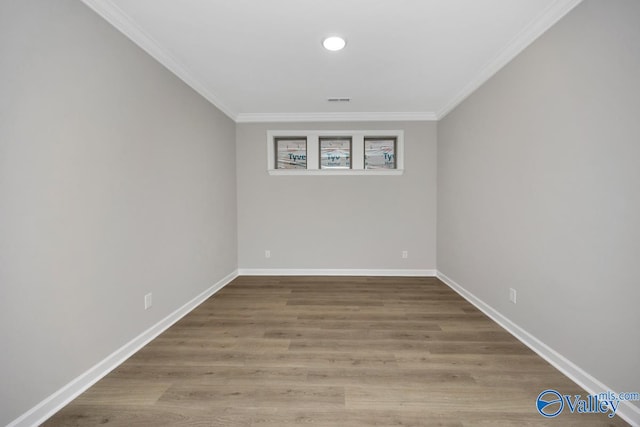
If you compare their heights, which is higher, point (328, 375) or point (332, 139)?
point (332, 139)

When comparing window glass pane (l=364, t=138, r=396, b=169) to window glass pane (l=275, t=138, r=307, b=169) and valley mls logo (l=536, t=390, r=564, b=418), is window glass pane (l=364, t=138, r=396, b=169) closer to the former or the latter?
window glass pane (l=275, t=138, r=307, b=169)

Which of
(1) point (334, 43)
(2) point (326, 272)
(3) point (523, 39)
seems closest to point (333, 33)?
(1) point (334, 43)

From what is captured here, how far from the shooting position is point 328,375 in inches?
74.2

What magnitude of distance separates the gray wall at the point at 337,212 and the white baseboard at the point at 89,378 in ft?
6.41

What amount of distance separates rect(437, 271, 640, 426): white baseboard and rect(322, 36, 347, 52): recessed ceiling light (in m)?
2.96

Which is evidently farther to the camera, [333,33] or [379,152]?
Answer: [379,152]

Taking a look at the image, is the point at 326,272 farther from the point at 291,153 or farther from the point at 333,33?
the point at 333,33

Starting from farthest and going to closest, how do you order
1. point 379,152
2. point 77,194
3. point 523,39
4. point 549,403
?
1. point 379,152
2. point 523,39
3. point 77,194
4. point 549,403

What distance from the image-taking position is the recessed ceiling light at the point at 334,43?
92.8 inches

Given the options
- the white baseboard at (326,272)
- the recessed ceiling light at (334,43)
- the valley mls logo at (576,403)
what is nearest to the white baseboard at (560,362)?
the valley mls logo at (576,403)

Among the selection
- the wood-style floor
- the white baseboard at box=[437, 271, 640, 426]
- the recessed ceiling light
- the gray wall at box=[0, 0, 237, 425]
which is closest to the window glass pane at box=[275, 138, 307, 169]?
the gray wall at box=[0, 0, 237, 425]

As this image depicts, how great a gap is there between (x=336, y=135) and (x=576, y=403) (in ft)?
13.2

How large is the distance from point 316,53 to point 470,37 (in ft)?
4.49

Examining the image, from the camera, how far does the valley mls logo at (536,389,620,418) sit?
60.7 inches
